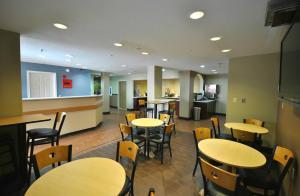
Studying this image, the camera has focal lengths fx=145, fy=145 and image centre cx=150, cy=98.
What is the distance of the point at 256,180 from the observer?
5.82ft

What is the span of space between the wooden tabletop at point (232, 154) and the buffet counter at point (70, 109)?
3.93m

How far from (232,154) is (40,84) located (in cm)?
703

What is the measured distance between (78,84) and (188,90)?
5532 mm

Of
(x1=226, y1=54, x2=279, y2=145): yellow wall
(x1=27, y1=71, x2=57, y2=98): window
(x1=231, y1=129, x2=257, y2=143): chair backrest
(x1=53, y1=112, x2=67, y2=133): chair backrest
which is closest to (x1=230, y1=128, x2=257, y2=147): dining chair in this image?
(x1=231, y1=129, x2=257, y2=143): chair backrest

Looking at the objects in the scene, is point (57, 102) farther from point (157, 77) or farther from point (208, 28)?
point (208, 28)

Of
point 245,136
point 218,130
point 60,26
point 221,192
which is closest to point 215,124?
point 218,130

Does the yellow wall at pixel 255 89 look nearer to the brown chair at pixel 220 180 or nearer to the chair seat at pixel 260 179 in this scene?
the chair seat at pixel 260 179

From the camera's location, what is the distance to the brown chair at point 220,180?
1267 millimetres

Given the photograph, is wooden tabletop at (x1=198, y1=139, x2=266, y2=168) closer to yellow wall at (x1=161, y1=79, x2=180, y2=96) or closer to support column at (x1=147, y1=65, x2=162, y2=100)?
support column at (x1=147, y1=65, x2=162, y2=100)

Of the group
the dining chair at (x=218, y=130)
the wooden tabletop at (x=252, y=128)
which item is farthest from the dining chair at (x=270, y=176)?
the dining chair at (x=218, y=130)

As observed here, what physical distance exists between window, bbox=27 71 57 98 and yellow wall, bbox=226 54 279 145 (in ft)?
22.8

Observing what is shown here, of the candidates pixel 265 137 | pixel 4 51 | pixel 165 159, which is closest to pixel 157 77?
pixel 165 159

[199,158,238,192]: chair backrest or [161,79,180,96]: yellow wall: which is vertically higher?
[161,79,180,96]: yellow wall

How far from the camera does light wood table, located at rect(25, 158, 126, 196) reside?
1.08 m
